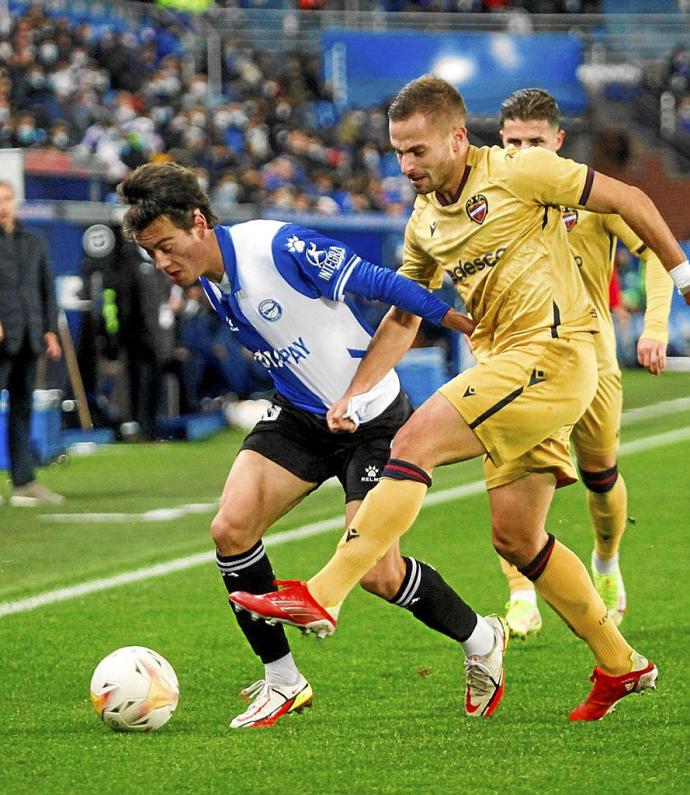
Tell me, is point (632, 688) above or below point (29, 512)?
above

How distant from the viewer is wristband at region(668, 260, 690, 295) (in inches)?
202

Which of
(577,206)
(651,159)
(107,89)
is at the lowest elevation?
(651,159)

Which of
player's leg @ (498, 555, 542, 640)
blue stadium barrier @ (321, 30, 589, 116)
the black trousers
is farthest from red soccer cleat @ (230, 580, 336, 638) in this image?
blue stadium barrier @ (321, 30, 589, 116)

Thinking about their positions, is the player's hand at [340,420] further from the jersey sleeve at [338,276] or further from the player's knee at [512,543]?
the player's knee at [512,543]

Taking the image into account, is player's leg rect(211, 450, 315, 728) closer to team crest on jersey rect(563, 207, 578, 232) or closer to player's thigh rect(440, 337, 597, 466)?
player's thigh rect(440, 337, 597, 466)

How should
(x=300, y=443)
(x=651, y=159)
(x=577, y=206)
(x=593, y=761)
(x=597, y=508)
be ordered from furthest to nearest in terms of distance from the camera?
(x=651, y=159), (x=597, y=508), (x=300, y=443), (x=577, y=206), (x=593, y=761)

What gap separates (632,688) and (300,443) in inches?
55.7

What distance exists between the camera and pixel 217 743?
5125 mm

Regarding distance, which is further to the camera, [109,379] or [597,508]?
[109,379]

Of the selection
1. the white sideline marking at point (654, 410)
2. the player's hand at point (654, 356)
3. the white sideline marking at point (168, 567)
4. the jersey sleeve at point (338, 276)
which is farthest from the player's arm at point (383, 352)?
the white sideline marking at point (654, 410)

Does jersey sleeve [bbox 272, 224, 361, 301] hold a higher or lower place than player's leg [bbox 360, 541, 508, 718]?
higher

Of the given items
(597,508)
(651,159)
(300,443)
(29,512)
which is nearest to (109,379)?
(29,512)

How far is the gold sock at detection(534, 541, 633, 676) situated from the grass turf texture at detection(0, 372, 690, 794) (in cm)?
21

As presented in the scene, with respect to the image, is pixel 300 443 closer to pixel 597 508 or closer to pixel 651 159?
pixel 597 508
